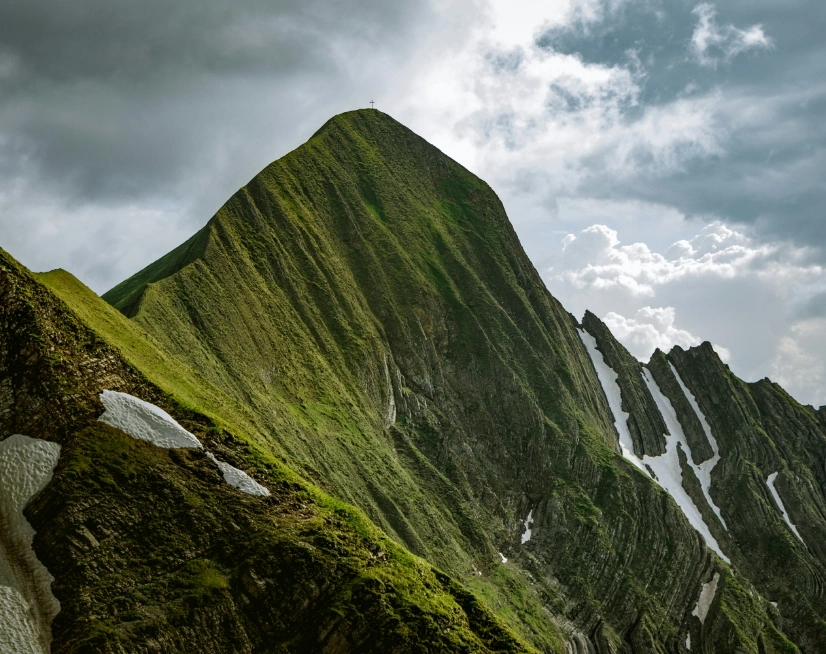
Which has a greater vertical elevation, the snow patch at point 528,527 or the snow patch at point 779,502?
Answer: the snow patch at point 779,502

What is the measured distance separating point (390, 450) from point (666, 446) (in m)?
63.9

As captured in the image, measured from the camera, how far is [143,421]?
Answer: 40.4 m

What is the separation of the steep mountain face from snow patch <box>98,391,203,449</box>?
58cm

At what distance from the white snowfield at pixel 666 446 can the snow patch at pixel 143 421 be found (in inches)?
3285

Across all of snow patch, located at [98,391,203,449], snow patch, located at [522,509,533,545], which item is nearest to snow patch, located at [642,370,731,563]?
snow patch, located at [522,509,533,545]

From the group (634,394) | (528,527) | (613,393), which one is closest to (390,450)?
(528,527)

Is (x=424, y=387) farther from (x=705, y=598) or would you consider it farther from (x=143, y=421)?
(x=143, y=421)

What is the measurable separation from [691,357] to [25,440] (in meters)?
130

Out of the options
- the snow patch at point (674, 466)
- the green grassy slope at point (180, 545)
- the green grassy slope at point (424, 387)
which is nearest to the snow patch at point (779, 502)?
the snow patch at point (674, 466)

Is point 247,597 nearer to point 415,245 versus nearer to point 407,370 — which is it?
point 407,370

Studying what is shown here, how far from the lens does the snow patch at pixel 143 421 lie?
39.8m

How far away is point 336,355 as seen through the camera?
3349 inches

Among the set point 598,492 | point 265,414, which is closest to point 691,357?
point 598,492

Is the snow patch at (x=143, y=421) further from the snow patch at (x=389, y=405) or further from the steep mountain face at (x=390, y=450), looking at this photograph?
the snow patch at (x=389, y=405)
